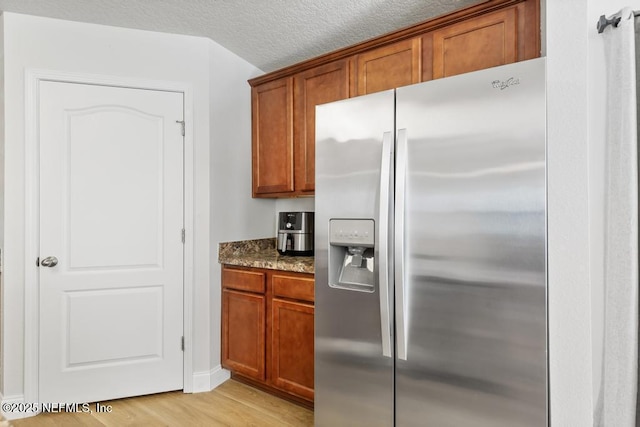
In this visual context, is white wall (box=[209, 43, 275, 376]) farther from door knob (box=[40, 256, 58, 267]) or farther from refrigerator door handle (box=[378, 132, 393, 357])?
refrigerator door handle (box=[378, 132, 393, 357])

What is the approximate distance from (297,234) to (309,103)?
95cm

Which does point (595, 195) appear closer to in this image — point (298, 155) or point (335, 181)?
point (335, 181)

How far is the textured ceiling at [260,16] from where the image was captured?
2236 millimetres

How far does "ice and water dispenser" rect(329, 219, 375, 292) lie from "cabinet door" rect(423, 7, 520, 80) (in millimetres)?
1058

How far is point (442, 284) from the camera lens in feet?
4.77

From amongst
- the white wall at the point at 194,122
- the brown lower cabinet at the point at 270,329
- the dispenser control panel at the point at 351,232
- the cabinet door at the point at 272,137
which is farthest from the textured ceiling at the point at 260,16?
the brown lower cabinet at the point at 270,329

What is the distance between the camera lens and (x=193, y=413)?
234 centimetres

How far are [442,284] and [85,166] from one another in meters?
2.31

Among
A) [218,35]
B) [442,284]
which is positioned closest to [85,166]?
[218,35]

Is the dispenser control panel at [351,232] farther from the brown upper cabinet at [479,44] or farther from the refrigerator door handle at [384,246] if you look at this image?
the brown upper cabinet at [479,44]

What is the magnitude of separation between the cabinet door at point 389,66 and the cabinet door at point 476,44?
7 centimetres

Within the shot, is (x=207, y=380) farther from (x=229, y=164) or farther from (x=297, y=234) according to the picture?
(x=229, y=164)

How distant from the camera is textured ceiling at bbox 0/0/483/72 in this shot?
7.34 ft

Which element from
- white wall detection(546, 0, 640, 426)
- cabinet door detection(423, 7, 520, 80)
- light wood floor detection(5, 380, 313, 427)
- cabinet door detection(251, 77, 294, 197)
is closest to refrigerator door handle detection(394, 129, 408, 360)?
white wall detection(546, 0, 640, 426)
